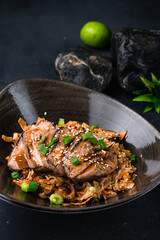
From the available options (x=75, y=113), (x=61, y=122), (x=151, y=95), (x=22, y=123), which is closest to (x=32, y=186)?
(x=22, y=123)

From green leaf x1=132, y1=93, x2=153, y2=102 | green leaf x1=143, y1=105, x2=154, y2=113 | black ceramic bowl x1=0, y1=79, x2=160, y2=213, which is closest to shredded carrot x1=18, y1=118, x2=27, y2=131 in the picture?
black ceramic bowl x1=0, y1=79, x2=160, y2=213

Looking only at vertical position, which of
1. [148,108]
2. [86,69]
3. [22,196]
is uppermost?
[86,69]

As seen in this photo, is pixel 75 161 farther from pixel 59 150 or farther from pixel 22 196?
pixel 22 196

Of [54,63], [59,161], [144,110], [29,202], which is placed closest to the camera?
[29,202]

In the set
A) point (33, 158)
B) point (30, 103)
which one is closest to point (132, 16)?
point (30, 103)

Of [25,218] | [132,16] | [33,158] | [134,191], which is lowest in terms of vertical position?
[25,218]

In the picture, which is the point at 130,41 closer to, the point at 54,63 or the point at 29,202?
the point at 54,63

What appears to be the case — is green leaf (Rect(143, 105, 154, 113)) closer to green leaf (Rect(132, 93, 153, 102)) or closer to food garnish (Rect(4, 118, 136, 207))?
Result: green leaf (Rect(132, 93, 153, 102))

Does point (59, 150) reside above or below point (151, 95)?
above
